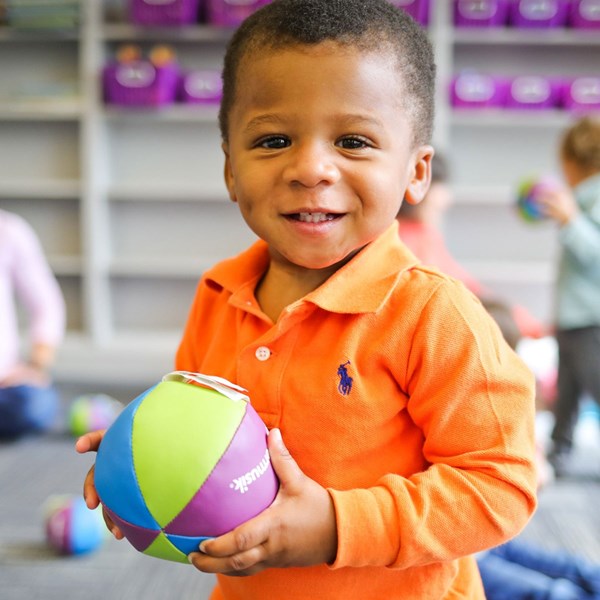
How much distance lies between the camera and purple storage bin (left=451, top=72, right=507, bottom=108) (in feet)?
12.0

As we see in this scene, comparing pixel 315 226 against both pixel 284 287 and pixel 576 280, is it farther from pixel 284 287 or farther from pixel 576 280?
pixel 576 280

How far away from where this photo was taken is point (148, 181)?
4.28 metres

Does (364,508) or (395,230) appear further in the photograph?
(395,230)

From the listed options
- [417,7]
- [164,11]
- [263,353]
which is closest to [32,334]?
[164,11]

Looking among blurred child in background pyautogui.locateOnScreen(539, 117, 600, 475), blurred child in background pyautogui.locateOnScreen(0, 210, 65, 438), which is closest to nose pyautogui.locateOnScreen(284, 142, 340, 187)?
blurred child in background pyautogui.locateOnScreen(539, 117, 600, 475)


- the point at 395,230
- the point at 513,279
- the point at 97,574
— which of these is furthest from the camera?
the point at 513,279

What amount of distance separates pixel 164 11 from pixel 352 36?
3.28 m

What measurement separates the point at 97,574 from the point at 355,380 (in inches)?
→ 51.7

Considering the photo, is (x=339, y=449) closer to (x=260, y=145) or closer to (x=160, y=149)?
(x=260, y=145)

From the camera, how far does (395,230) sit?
0.92 m

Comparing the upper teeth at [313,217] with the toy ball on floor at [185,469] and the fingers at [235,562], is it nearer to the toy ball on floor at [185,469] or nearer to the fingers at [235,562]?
the toy ball on floor at [185,469]

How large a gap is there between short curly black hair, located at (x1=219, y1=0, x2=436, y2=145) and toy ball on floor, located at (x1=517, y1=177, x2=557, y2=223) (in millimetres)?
1848

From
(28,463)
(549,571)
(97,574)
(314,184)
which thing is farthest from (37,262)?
(314,184)

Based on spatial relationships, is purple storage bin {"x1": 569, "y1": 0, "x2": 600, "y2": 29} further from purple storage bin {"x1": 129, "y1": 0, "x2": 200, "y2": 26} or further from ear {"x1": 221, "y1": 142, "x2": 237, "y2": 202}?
ear {"x1": 221, "y1": 142, "x2": 237, "y2": 202}
